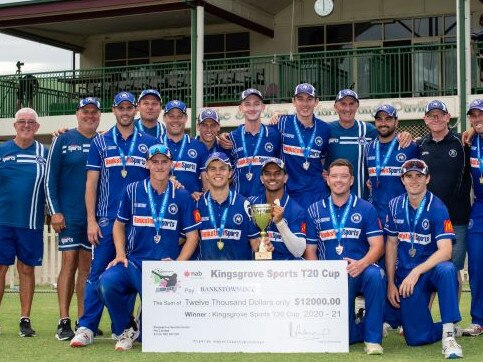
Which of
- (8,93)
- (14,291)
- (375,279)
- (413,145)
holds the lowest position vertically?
(14,291)

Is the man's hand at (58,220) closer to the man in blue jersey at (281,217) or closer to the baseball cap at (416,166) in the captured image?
the man in blue jersey at (281,217)

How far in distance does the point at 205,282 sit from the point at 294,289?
0.76 meters

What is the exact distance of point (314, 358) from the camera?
6953 mm

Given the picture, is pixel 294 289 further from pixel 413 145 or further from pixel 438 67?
pixel 438 67

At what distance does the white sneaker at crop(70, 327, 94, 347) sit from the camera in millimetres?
7809

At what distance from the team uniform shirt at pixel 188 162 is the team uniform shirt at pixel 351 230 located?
161cm

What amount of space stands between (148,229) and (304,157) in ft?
6.29

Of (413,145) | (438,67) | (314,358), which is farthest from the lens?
(438,67)

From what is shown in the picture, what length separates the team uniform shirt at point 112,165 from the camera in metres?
8.27

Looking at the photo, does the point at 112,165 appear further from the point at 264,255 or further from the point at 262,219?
the point at 264,255

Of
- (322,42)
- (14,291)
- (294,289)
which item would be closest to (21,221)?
(294,289)

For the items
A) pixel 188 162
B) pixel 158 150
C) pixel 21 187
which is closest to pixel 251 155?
pixel 188 162

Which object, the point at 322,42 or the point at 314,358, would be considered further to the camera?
the point at 322,42

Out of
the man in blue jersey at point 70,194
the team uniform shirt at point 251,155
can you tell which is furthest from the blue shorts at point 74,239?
the team uniform shirt at point 251,155
